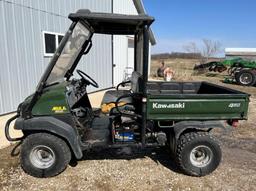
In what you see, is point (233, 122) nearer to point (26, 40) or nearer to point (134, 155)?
point (134, 155)

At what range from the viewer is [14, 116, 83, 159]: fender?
2973 millimetres

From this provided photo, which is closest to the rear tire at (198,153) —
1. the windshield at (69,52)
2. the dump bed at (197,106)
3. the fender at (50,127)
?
the dump bed at (197,106)

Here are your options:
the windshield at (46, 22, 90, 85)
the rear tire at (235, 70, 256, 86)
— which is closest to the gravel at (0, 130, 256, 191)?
the windshield at (46, 22, 90, 85)

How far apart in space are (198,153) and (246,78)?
1172 centimetres

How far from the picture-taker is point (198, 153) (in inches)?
131

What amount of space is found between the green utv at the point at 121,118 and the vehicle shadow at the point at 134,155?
0.47m

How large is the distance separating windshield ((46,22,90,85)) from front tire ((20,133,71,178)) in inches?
29.8

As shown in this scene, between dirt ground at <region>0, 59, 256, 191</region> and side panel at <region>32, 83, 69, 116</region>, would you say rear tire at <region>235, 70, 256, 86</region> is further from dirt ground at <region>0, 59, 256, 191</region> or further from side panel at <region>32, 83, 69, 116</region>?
side panel at <region>32, 83, 69, 116</region>

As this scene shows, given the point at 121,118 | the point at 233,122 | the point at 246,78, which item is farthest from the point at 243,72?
the point at 121,118

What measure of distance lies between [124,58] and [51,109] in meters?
8.87

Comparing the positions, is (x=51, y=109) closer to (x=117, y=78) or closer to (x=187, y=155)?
(x=187, y=155)

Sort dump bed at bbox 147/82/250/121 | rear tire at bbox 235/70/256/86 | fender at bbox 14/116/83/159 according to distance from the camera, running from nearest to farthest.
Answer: fender at bbox 14/116/83/159, dump bed at bbox 147/82/250/121, rear tire at bbox 235/70/256/86

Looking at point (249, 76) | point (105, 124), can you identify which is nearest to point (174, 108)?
point (105, 124)

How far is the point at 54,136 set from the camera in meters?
3.09
